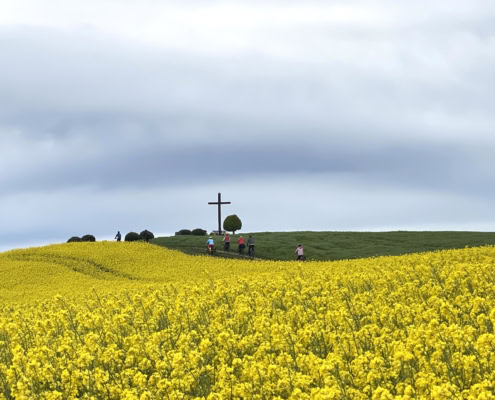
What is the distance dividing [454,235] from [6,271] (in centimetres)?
3756

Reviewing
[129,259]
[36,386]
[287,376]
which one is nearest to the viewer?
[287,376]

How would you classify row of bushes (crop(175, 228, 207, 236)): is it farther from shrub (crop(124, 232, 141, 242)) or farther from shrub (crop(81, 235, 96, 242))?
shrub (crop(81, 235, 96, 242))

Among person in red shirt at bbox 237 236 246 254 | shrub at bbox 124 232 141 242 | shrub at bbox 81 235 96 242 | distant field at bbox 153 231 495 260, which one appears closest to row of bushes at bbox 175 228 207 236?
shrub at bbox 124 232 141 242

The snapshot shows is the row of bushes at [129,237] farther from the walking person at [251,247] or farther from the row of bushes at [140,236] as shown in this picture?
the walking person at [251,247]

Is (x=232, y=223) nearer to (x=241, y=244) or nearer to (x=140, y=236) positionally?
(x=140, y=236)

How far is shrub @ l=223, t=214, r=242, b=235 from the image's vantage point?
230ft

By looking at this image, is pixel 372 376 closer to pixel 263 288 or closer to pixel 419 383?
pixel 419 383

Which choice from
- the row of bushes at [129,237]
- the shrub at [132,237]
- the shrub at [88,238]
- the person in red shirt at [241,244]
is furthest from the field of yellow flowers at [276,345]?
the shrub at [88,238]

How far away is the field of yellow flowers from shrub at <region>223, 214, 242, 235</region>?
4605 centimetres

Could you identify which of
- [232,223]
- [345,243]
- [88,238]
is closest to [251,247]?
[345,243]

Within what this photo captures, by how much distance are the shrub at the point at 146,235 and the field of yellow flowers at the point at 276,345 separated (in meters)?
35.5

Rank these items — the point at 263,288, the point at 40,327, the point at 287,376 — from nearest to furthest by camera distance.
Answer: the point at 287,376 < the point at 40,327 < the point at 263,288

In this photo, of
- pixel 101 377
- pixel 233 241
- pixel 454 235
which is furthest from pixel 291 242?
pixel 101 377

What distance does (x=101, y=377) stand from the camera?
938 cm
